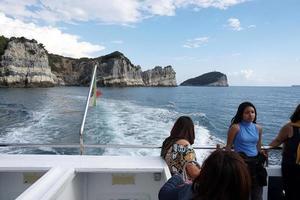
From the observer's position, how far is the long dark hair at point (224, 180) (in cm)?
136

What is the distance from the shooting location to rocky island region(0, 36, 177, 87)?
247 ft

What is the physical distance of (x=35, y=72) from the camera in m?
79.9

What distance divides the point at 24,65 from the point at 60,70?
124 feet

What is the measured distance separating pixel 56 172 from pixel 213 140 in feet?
35.7

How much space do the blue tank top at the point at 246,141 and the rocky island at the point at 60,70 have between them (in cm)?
4595

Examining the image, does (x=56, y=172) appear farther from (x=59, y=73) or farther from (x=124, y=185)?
(x=59, y=73)

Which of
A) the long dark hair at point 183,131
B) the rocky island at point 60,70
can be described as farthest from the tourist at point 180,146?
the rocky island at point 60,70

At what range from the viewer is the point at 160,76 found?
133 metres

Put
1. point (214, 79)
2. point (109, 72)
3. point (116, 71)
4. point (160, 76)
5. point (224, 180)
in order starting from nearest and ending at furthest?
point (224, 180) → point (109, 72) → point (116, 71) → point (160, 76) → point (214, 79)

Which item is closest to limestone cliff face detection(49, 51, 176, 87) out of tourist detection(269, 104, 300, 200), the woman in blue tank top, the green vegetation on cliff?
the green vegetation on cliff

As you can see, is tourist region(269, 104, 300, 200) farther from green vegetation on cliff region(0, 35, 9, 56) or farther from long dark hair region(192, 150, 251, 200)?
green vegetation on cliff region(0, 35, 9, 56)

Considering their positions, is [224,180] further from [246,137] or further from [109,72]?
[109,72]

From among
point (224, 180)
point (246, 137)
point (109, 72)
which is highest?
point (109, 72)

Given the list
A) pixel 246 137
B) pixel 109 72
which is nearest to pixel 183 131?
pixel 246 137
